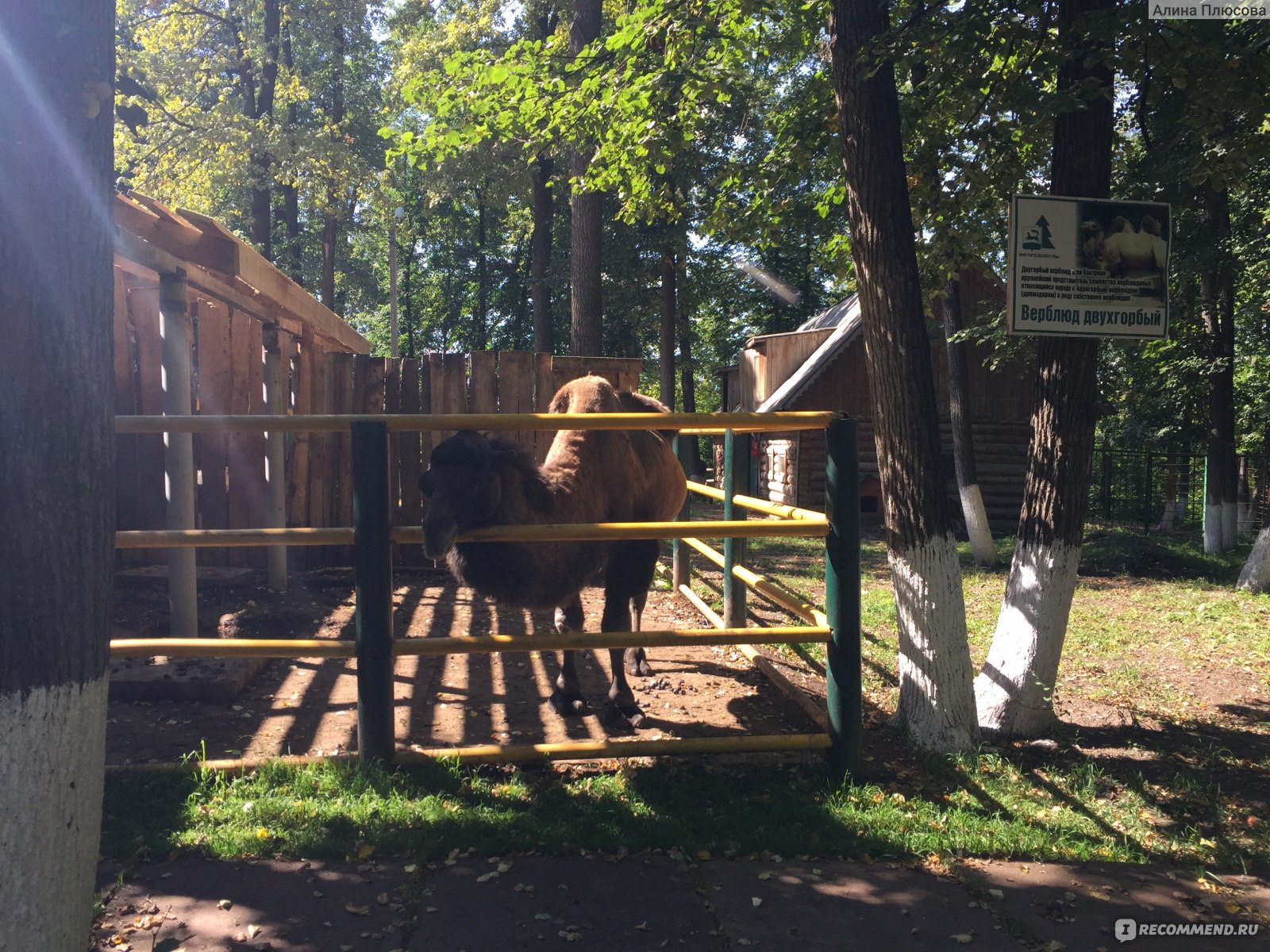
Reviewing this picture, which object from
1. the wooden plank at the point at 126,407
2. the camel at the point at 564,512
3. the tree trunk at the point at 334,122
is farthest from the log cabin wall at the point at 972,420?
the camel at the point at 564,512

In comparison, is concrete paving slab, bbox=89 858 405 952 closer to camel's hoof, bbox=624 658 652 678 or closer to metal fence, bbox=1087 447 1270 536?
camel's hoof, bbox=624 658 652 678

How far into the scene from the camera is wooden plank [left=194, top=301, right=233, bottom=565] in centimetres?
816

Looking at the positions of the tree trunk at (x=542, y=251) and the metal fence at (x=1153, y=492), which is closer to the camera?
the metal fence at (x=1153, y=492)

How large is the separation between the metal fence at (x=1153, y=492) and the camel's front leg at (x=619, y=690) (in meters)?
18.5

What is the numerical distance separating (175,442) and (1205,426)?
69.0 ft

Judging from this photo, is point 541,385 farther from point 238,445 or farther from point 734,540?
point 734,540

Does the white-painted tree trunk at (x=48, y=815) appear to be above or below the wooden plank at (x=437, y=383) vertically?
below

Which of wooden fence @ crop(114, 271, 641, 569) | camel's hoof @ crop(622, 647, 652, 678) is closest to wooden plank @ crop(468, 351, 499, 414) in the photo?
wooden fence @ crop(114, 271, 641, 569)

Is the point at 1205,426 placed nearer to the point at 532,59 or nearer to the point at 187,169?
the point at 532,59

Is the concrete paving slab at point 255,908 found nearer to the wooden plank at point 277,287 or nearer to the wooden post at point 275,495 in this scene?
the wooden plank at point 277,287

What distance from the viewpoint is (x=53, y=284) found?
211 centimetres

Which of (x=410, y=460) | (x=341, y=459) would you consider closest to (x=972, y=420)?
(x=410, y=460)

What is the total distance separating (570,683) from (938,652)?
6.57ft

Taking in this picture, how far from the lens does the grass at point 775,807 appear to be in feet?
11.5
